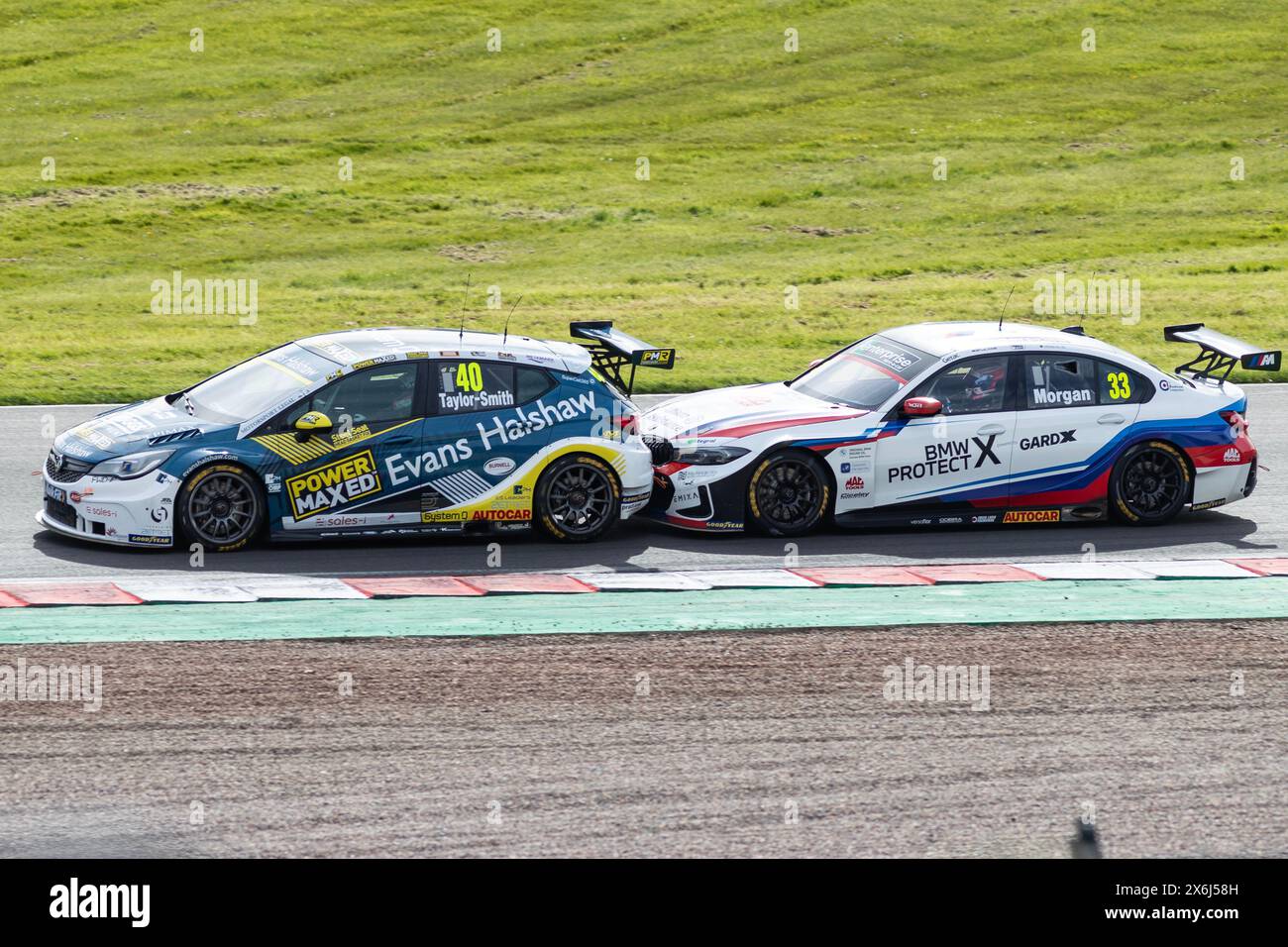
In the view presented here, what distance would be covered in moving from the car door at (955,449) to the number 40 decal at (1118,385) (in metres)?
0.85

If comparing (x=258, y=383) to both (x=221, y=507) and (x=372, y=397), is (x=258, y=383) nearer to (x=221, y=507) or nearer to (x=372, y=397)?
(x=372, y=397)

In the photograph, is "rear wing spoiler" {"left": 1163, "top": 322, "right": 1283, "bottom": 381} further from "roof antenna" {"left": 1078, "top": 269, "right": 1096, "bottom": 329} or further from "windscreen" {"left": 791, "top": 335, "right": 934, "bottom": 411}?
"roof antenna" {"left": 1078, "top": 269, "right": 1096, "bottom": 329}

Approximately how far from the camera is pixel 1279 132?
43.3m

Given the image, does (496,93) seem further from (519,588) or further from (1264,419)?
(519,588)

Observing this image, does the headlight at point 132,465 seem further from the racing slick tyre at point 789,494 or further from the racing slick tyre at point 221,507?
the racing slick tyre at point 789,494

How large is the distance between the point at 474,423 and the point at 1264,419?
972cm

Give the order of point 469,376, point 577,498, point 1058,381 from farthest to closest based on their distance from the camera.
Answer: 1. point 1058,381
2. point 577,498
3. point 469,376

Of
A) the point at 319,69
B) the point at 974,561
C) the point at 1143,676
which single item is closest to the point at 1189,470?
the point at 974,561

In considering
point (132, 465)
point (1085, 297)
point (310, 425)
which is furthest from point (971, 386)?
point (1085, 297)

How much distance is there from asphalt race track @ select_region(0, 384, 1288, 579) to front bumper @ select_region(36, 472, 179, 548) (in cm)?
16

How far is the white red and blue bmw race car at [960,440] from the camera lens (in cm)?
1281

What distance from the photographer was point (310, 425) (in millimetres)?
11828

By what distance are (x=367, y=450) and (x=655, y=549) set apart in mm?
2256

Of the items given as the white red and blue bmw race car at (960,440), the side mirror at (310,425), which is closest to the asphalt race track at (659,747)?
the side mirror at (310,425)
